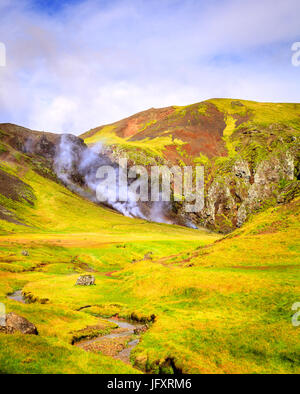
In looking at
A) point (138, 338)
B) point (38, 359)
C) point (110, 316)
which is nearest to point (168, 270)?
point (110, 316)

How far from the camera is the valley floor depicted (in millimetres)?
24734

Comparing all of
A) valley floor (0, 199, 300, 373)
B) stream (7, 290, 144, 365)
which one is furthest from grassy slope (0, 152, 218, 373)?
stream (7, 290, 144, 365)

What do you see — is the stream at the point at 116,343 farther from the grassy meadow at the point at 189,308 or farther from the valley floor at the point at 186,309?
the grassy meadow at the point at 189,308

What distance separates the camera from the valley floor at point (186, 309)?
81.1ft

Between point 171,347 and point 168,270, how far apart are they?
1178 inches

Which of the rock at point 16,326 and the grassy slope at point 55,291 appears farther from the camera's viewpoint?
the rock at point 16,326

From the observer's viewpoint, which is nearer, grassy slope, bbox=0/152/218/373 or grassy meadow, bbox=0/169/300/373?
grassy slope, bbox=0/152/218/373

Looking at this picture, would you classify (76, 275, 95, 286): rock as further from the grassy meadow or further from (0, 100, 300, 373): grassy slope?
(0, 100, 300, 373): grassy slope

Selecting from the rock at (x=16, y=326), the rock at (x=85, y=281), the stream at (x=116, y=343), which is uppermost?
the rock at (x=16, y=326)

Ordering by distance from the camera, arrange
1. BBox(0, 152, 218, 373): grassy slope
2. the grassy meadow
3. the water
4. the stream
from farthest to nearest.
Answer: the water, the stream, the grassy meadow, BBox(0, 152, 218, 373): grassy slope

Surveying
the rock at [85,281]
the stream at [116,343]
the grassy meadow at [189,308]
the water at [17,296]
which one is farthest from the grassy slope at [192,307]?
the rock at [85,281]

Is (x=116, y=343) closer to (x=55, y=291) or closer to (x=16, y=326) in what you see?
(x=16, y=326)

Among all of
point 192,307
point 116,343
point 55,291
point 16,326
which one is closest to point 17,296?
point 55,291

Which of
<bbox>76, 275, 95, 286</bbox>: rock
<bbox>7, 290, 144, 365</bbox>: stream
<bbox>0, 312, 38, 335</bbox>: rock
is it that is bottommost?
<bbox>76, 275, 95, 286</bbox>: rock
